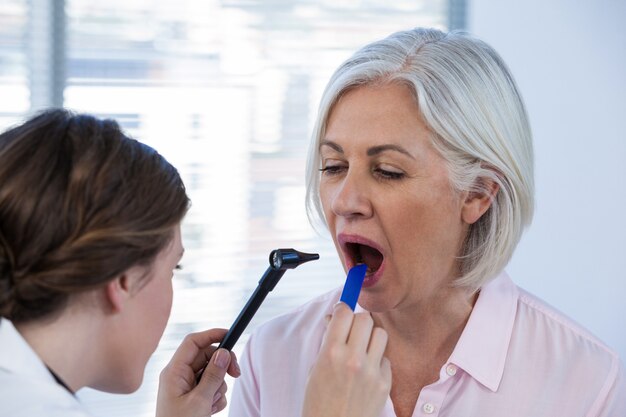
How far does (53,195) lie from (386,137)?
541 mm

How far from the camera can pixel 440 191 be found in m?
1.20

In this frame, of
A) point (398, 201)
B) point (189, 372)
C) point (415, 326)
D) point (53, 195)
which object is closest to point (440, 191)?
point (398, 201)

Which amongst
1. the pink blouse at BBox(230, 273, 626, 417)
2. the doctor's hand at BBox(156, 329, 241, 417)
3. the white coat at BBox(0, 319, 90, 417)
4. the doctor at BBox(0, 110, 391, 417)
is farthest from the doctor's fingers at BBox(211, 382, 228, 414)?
the white coat at BBox(0, 319, 90, 417)

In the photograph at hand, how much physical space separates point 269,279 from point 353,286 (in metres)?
0.12

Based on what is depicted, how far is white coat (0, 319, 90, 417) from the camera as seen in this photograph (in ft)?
2.59

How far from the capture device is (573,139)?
8.86 feet

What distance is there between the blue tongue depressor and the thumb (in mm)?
189

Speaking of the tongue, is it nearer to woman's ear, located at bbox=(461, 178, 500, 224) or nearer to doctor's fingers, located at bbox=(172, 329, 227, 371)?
woman's ear, located at bbox=(461, 178, 500, 224)

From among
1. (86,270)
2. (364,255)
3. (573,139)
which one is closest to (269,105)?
(573,139)

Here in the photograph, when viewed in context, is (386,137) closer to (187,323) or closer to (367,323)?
(367,323)

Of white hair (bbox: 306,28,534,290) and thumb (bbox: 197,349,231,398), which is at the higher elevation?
white hair (bbox: 306,28,534,290)

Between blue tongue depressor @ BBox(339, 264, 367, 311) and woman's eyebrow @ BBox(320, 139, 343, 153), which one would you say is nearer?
blue tongue depressor @ BBox(339, 264, 367, 311)

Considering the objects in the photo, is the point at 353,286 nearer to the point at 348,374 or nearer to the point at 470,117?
the point at 348,374

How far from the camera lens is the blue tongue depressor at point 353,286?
3.60ft
